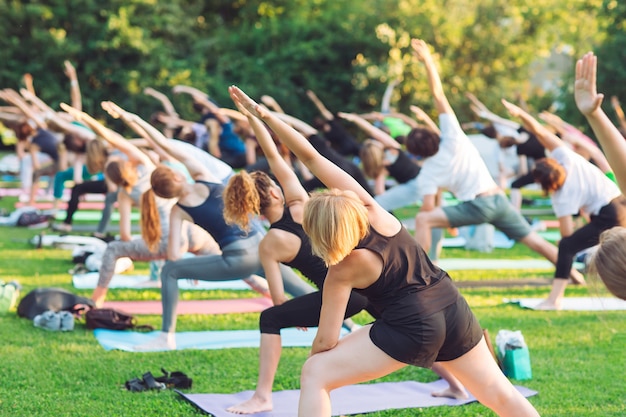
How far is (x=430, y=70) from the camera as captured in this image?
654 cm

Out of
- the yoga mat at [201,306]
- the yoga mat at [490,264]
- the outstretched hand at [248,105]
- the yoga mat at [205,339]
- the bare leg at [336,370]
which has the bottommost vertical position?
the yoga mat at [490,264]

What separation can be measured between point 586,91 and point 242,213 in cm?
233

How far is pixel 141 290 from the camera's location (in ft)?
27.2

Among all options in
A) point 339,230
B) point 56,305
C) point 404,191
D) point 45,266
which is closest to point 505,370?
point 339,230

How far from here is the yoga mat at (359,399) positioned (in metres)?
4.79

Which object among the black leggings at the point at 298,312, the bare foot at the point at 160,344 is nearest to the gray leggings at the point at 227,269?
the bare foot at the point at 160,344

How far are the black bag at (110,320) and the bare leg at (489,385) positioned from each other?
3.62 metres

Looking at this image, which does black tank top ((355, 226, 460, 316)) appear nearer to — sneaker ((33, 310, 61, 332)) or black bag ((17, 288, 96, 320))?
sneaker ((33, 310, 61, 332))

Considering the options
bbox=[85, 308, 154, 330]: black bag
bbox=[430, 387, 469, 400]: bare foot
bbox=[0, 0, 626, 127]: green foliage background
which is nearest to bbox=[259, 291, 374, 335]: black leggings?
bbox=[430, 387, 469, 400]: bare foot

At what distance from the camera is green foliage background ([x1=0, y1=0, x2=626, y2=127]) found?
89.4 ft

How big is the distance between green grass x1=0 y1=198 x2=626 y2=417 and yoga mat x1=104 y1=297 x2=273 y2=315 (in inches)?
7.5

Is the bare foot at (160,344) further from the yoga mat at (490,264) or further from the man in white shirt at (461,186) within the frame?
the yoga mat at (490,264)

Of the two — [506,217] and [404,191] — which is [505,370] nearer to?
[506,217]

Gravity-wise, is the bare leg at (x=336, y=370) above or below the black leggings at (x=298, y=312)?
above
